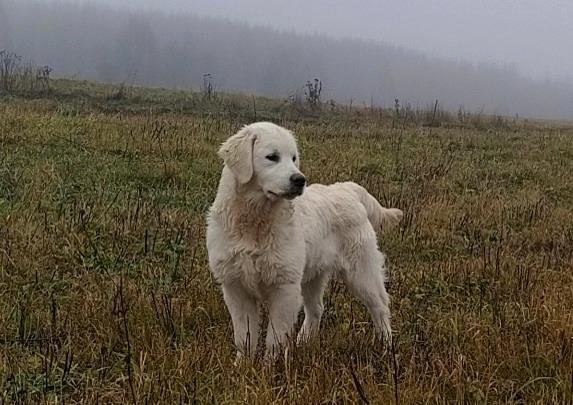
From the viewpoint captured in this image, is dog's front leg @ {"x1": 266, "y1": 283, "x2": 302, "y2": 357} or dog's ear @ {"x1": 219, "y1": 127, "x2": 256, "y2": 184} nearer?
dog's front leg @ {"x1": 266, "y1": 283, "x2": 302, "y2": 357}

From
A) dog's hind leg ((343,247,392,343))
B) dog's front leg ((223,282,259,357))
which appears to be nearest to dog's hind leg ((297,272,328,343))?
dog's hind leg ((343,247,392,343))

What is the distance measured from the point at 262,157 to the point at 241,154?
0.42 ft

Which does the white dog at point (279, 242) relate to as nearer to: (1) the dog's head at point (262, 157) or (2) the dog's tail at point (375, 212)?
(1) the dog's head at point (262, 157)

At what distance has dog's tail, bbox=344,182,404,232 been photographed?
4.91m

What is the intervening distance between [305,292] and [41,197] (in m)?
3.08

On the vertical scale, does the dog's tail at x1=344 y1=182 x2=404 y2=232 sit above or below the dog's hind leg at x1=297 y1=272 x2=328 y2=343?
above

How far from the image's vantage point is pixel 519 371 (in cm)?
319

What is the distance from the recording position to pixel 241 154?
402 centimetres

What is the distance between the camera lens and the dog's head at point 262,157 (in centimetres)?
395

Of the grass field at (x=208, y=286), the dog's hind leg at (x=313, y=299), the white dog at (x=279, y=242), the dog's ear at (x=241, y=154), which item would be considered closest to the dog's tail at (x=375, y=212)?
the white dog at (x=279, y=242)

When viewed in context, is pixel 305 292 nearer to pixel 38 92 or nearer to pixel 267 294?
pixel 267 294

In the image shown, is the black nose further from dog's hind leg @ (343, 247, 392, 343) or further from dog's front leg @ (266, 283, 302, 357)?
dog's hind leg @ (343, 247, 392, 343)

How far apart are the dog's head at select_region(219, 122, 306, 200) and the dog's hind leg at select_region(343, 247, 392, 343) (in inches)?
34.5

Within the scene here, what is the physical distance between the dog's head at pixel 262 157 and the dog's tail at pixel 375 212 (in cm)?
90
